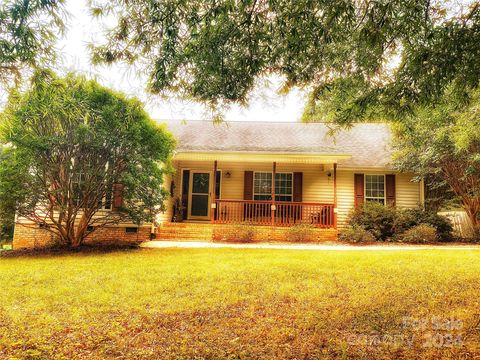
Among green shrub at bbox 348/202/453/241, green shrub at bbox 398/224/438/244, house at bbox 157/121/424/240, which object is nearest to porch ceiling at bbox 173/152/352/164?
house at bbox 157/121/424/240

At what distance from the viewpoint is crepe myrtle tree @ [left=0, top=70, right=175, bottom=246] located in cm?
702

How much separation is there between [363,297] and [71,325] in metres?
3.48

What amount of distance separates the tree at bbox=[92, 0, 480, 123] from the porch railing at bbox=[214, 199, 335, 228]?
22.5ft

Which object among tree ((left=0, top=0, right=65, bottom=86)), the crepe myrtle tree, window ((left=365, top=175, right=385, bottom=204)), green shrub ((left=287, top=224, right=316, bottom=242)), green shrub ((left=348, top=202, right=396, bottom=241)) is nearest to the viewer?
tree ((left=0, top=0, right=65, bottom=86))

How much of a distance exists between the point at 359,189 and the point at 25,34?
Answer: 1160 cm

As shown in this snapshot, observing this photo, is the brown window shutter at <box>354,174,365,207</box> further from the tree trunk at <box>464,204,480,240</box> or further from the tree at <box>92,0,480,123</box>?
the tree at <box>92,0,480,123</box>

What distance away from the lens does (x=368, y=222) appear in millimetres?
10461

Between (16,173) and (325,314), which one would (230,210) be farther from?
(325,314)

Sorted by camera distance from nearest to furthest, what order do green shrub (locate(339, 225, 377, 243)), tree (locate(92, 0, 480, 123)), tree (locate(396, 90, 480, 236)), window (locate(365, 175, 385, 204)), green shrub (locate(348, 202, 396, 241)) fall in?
tree (locate(92, 0, 480, 123)) < tree (locate(396, 90, 480, 236)) < green shrub (locate(339, 225, 377, 243)) < green shrub (locate(348, 202, 396, 241)) < window (locate(365, 175, 385, 204))

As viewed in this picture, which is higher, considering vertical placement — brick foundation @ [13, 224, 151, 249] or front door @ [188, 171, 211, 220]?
front door @ [188, 171, 211, 220]

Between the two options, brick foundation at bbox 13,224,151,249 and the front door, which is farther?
the front door

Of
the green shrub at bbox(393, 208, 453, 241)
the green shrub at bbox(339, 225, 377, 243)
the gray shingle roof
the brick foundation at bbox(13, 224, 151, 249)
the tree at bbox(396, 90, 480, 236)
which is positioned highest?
the gray shingle roof

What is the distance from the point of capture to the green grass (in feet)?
8.76

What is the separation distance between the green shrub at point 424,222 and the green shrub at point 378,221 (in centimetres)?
20
